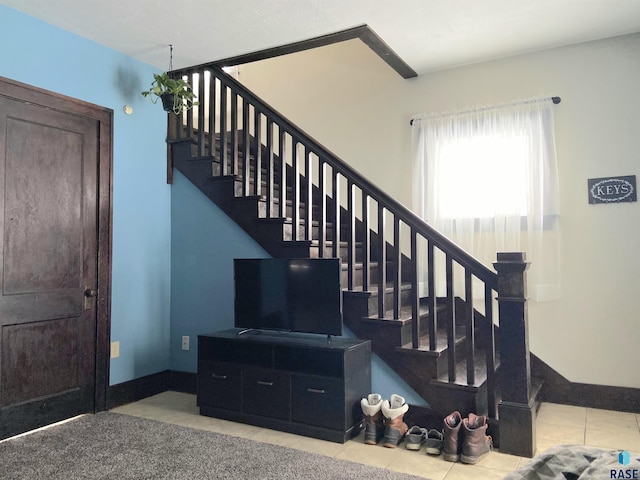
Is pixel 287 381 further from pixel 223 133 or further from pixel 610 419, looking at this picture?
pixel 610 419

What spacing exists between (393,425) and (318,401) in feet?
1.47

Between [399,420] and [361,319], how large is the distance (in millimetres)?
659

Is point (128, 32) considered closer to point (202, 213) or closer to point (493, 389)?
point (202, 213)

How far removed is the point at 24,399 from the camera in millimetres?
2887

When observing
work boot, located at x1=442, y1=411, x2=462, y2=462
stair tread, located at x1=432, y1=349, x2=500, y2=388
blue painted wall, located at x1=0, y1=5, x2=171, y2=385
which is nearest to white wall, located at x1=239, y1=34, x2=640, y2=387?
stair tread, located at x1=432, y1=349, x2=500, y2=388

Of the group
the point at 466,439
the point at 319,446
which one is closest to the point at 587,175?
the point at 466,439

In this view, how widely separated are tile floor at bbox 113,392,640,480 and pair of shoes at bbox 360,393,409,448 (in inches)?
2.3

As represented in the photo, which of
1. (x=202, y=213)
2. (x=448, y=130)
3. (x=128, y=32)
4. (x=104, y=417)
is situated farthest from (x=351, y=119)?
(x=104, y=417)

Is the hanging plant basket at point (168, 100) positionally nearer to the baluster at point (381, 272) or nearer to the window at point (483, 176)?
the baluster at point (381, 272)

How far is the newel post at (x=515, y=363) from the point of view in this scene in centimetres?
248

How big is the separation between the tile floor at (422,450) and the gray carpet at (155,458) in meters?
0.10

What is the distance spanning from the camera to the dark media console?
9.00 feet

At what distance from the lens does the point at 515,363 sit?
2.54 m

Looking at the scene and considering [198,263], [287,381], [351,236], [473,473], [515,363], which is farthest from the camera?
[198,263]
